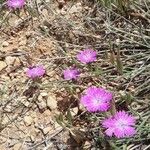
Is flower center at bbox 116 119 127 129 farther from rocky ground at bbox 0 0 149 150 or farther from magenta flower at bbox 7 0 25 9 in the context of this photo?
magenta flower at bbox 7 0 25 9

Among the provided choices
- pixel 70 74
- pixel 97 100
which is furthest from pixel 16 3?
pixel 97 100

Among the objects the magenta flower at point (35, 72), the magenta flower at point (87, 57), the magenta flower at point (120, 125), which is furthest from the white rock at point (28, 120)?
the magenta flower at point (120, 125)

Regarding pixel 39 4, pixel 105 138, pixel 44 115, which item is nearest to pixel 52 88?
pixel 44 115

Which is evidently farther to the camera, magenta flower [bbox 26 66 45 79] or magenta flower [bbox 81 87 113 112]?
magenta flower [bbox 26 66 45 79]

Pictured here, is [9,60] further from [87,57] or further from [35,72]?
[87,57]

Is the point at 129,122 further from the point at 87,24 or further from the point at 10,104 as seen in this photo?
the point at 87,24

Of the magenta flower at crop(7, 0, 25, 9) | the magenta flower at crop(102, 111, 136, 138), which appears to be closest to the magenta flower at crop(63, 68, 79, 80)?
the magenta flower at crop(102, 111, 136, 138)

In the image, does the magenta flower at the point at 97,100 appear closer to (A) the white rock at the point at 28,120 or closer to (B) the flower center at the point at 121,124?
(B) the flower center at the point at 121,124
